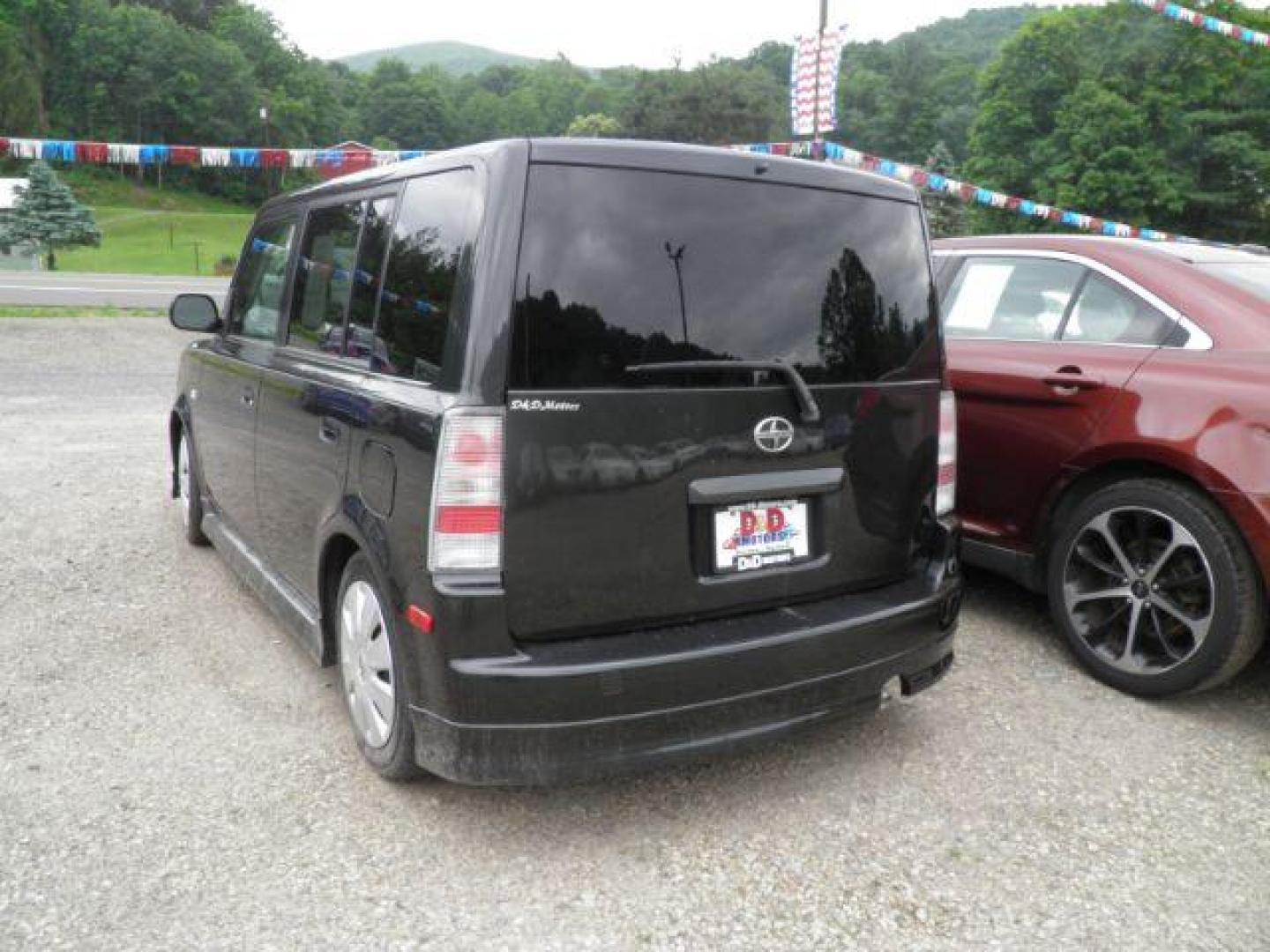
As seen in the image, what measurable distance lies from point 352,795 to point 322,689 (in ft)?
2.64

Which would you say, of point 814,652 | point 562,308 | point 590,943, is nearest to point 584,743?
point 590,943

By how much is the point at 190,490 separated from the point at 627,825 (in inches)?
134

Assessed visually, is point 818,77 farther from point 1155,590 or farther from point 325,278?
point 325,278

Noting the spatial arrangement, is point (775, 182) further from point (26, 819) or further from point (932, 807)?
point (26, 819)

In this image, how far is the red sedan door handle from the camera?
3.78 metres

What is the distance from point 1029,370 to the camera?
406 centimetres

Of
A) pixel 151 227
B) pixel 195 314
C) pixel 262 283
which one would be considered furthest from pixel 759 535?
pixel 151 227

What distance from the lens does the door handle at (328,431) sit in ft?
9.52

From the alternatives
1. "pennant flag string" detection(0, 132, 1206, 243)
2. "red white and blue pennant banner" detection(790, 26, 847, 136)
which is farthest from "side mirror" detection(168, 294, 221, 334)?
"red white and blue pennant banner" detection(790, 26, 847, 136)

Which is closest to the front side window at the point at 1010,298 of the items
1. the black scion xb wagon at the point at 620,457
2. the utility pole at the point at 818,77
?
the black scion xb wagon at the point at 620,457

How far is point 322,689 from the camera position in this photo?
3553 millimetres

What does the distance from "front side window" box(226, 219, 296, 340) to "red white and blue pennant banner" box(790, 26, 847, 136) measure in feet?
51.0

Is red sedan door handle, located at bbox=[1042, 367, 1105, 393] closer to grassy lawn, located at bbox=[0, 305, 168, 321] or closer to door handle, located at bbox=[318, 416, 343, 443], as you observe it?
door handle, located at bbox=[318, 416, 343, 443]

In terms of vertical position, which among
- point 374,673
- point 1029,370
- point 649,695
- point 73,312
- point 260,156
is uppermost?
point 260,156
